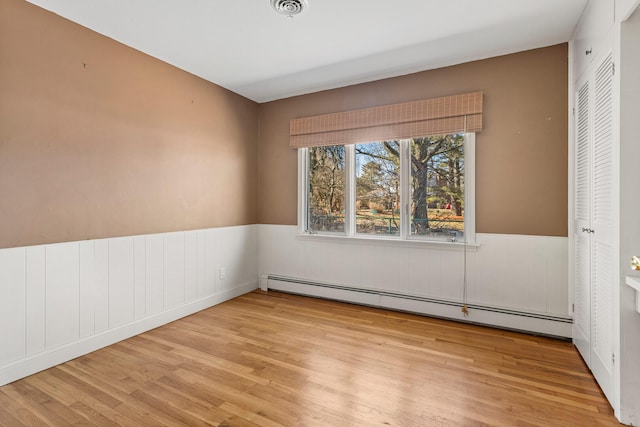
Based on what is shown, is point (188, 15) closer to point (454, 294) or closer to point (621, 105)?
point (621, 105)

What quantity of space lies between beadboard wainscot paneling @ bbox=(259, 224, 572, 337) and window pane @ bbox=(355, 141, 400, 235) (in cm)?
24

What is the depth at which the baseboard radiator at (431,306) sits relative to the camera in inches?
108

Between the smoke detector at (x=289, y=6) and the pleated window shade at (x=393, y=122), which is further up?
the smoke detector at (x=289, y=6)

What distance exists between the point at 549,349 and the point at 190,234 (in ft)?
11.3

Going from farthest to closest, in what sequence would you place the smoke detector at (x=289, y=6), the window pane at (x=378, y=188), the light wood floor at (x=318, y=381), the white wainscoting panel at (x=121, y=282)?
the window pane at (x=378, y=188), the white wainscoting panel at (x=121, y=282), the smoke detector at (x=289, y=6), the light wood floor at (x=318, y=381)

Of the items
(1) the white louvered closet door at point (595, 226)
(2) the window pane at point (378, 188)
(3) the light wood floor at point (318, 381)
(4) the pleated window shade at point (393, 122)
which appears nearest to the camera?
(3) the light wood floor at point (318, 381)

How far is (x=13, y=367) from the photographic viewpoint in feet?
6.84

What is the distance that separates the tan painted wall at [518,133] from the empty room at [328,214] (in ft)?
0.06

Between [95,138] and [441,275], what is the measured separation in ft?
11.0

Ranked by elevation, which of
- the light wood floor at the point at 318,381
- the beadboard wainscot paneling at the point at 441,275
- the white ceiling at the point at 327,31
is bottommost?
the light wood floor at the point at 318,381

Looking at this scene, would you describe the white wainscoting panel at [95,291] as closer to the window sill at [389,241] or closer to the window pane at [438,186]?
the window sill at [389,241]

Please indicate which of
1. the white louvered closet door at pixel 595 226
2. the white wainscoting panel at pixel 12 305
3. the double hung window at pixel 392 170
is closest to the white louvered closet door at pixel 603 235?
the white louvered closet door at pixel 595 226

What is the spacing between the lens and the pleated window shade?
3.03 metres

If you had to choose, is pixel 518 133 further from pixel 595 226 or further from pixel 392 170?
pixel 392 170
